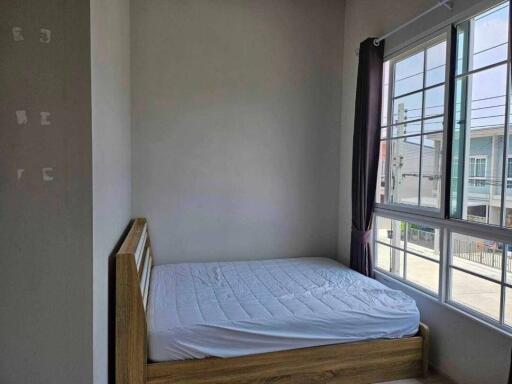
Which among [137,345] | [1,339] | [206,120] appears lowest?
[137,345]

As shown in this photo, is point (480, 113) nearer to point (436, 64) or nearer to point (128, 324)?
point (436, 64)

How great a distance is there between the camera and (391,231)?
2992 millimetres

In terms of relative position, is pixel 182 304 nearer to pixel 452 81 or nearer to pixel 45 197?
pixel 45 197

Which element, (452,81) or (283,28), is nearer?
(452,81)

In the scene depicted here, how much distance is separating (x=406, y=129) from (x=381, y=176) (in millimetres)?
462

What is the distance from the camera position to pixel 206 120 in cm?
334

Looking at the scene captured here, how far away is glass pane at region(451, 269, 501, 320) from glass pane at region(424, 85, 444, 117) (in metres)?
1.08

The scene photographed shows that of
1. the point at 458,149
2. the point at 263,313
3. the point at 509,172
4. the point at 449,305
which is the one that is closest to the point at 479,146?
the point at 458,149

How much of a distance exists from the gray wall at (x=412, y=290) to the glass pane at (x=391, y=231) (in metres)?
0.33

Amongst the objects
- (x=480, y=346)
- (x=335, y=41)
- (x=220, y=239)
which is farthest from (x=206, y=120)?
(x=480, y=346)

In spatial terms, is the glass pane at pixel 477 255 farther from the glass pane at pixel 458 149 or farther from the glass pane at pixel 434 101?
the glass pane at pixel 434 101

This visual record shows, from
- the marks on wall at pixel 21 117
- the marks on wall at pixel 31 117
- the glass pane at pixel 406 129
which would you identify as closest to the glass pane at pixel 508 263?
A: the glass pane at pixel 406 129

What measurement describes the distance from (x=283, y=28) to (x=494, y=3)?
6.21ft

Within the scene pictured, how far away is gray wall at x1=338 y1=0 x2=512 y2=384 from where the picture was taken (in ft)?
6.68
